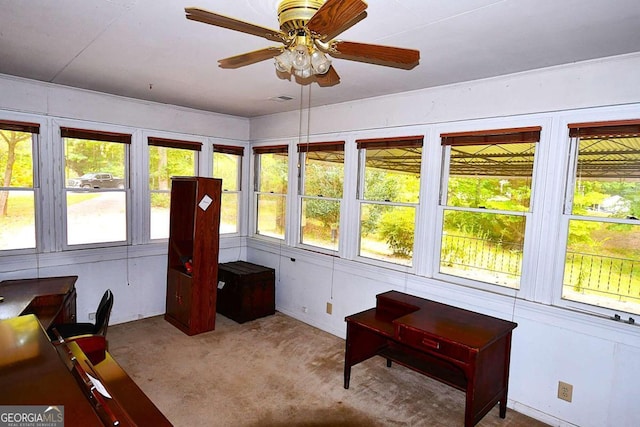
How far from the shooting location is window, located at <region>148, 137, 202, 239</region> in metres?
4.38

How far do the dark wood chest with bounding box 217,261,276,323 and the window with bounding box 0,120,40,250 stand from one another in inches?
79.5

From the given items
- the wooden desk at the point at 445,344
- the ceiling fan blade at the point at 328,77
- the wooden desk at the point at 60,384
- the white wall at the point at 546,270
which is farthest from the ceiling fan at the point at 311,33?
the wooden desk at the point at 445,344

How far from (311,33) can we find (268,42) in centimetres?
102

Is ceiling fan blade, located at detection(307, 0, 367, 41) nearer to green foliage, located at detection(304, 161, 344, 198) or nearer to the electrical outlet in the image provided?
green foliage, located at detection(304, 161, 344, 198)

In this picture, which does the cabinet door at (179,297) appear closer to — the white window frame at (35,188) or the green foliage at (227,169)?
the white window frame at (35,188)

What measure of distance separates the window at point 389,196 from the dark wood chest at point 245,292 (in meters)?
1.33

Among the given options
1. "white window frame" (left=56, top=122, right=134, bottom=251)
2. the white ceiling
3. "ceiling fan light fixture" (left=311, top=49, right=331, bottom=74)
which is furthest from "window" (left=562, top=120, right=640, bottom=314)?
"white window frame" (left=56, top=122, right=134, bottom=251)

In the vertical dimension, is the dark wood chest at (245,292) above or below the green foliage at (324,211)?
below

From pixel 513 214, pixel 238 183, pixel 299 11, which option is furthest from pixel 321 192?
pixel 299 11

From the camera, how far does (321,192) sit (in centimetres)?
442

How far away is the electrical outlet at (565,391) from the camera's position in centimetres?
262

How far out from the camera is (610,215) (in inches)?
99.6

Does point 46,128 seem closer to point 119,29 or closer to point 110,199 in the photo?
point 110,199

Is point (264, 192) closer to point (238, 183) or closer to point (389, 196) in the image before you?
point (238, 183)
